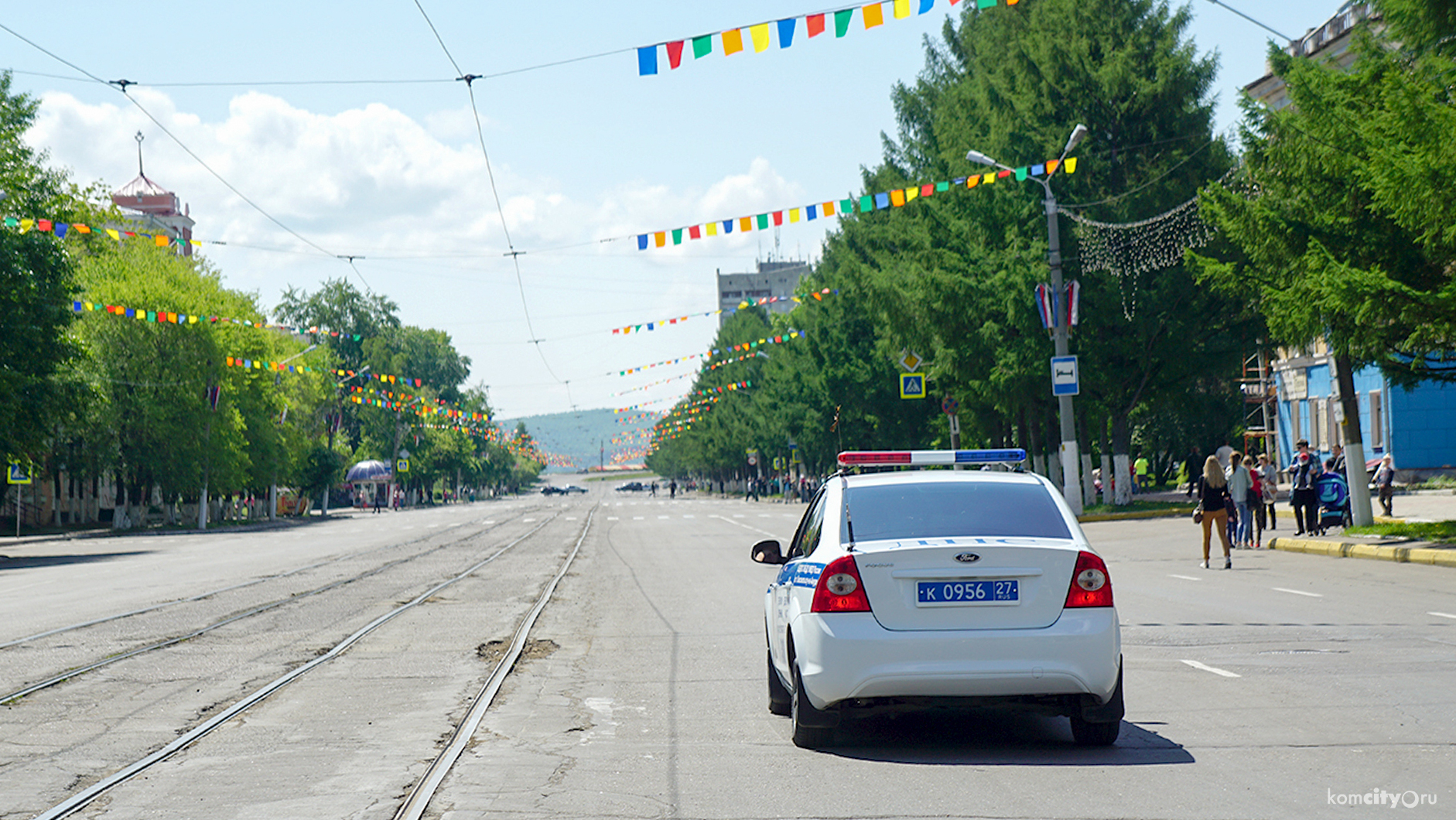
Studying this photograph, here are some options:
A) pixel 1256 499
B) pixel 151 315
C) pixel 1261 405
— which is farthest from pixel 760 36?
pixel 1261 405

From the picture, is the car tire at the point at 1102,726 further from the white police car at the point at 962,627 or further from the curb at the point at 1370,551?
the curb at the point at 1370,551

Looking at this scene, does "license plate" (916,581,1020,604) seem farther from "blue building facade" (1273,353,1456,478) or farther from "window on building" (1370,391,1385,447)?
"window on building" (1370,391,1385,447)

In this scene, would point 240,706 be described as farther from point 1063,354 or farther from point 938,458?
point 1063,354

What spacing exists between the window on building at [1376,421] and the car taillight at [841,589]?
43271 millimetres

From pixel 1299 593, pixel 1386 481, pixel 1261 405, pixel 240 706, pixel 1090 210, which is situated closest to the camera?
pixel 240 706

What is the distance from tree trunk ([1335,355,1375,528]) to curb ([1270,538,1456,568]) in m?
1.96

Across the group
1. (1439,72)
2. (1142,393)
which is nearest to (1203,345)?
(1142,393)

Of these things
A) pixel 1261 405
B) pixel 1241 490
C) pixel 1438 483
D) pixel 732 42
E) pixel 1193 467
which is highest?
pixel 732 42

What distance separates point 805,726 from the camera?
756 centimetres

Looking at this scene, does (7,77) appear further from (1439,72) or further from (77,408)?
(1439,72)

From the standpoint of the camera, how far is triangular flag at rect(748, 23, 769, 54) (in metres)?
17.5

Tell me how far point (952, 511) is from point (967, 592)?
0.60m

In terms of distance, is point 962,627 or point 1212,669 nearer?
point 962,627

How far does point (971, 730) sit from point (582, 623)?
23.7ft
